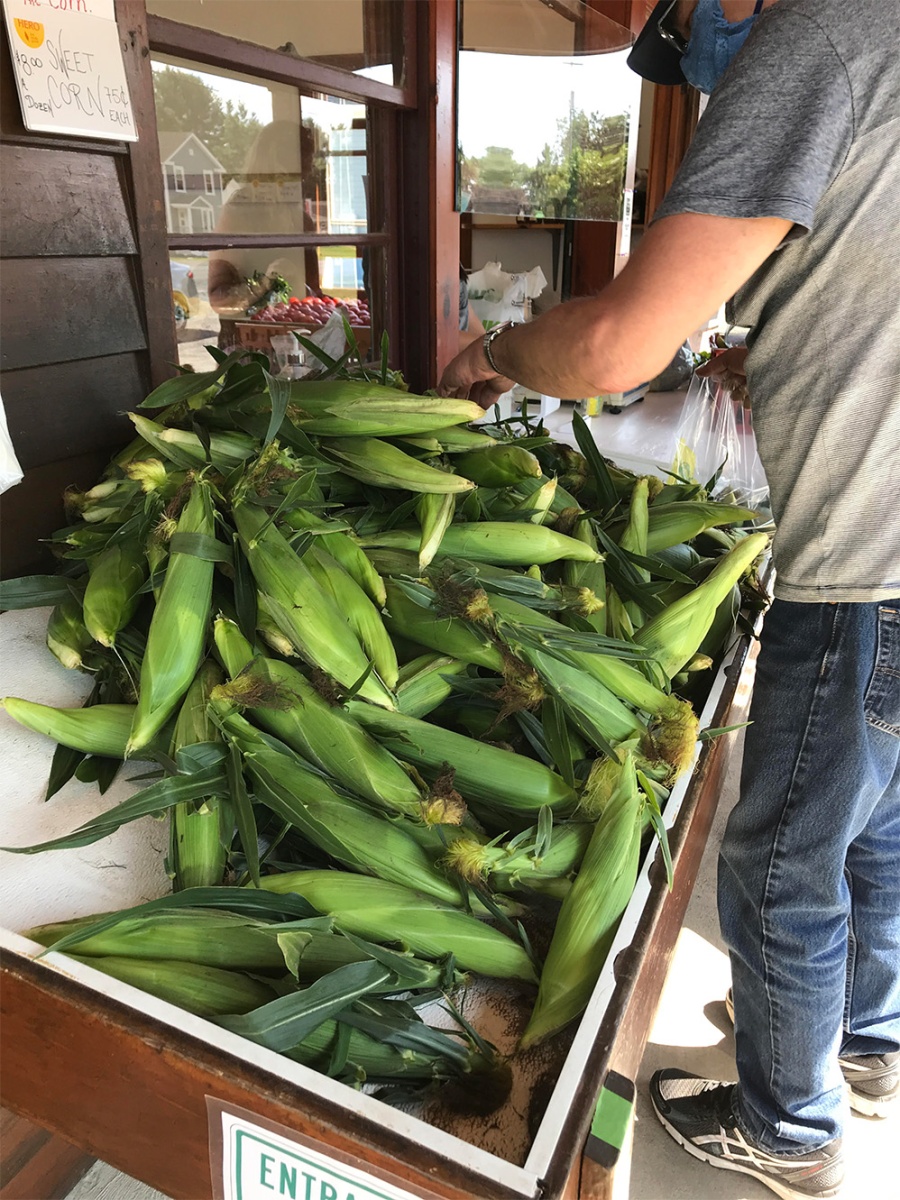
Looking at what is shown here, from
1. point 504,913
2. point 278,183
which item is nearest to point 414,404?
point 504,913

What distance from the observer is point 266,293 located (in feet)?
6.45

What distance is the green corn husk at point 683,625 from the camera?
0.98 metres

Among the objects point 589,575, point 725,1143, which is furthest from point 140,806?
point 725,1143

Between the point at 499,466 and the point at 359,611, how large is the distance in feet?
1.30

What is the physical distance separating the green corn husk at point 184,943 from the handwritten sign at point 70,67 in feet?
3.46

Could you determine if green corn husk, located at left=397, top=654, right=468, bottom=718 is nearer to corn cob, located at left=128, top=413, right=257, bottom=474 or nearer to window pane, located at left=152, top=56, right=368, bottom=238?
corn cob, located at left=128, top=413, right=257, bottom=474

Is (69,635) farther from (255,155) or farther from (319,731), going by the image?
(255,155)

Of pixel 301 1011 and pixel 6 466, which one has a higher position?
pixel 6 466

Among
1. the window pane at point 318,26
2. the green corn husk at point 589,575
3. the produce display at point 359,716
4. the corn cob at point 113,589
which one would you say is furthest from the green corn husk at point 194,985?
the window pane at point 318,26

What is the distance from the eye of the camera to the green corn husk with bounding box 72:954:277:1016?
64 cm

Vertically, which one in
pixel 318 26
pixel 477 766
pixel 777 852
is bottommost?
pixel 777 852

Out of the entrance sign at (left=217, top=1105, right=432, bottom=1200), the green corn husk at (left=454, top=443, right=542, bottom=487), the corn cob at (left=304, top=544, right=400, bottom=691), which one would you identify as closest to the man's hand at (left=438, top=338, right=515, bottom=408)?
the green corn husk at (left=454, top=443, right=542, bottom=487)

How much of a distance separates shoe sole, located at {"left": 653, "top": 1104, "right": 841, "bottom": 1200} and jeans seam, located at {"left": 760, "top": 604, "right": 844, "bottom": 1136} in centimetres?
15

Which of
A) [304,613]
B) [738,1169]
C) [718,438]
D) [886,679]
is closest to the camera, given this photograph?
[304,613]
